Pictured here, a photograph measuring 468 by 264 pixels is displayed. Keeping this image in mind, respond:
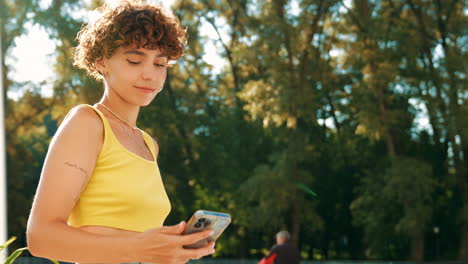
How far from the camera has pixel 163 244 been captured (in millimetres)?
1278

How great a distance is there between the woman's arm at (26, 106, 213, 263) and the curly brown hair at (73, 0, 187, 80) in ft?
1.05

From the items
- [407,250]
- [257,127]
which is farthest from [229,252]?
[407,250]

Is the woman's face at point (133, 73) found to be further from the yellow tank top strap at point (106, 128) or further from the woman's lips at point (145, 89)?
the yellow tank top strap at point (106, 128)

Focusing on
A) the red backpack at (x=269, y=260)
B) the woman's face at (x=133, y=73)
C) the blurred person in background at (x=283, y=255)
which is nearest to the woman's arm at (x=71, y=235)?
the woman's face at (x=133, y=73)

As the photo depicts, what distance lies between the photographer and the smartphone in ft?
4.26

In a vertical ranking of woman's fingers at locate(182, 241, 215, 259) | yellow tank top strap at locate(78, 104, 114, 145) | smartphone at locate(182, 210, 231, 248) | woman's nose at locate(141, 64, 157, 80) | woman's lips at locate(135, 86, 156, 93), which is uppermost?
woman's nose at locate(141, 64, 157, 80)

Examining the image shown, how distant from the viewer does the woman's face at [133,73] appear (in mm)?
1586

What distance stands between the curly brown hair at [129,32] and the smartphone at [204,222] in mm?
493

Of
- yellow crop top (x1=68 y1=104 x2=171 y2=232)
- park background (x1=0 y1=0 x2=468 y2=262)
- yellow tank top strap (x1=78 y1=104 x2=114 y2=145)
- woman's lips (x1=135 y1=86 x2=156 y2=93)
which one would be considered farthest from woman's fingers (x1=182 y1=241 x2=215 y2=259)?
park background (x1=0 y1=0 x2=468 y2=262)

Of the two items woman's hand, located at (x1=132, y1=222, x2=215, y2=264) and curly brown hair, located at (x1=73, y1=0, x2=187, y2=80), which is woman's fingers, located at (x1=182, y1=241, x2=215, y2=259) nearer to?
woman's hand, located at (x1=132, y1=222, x2=215, y2=264)

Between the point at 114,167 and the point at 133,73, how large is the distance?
26cm

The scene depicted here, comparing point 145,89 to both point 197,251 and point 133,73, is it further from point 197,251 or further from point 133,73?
point 197,251

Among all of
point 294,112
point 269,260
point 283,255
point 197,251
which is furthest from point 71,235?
point 294,112

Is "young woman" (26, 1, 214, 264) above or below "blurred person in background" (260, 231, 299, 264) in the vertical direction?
above
